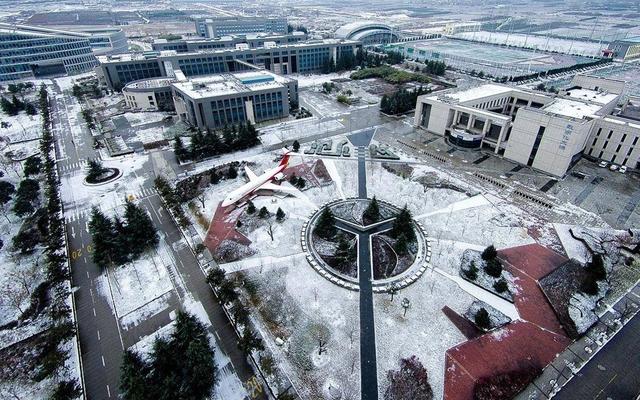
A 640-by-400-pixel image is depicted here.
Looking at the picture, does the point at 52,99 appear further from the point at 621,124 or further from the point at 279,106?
the point at 621,124

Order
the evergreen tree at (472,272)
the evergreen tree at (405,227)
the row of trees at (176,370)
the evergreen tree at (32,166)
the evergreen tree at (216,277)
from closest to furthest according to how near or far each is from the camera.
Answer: the row of trees at (176,370)
the evergreen tree at (216,277)
the evergreen tree at (472,272)
the evergreen tree at (405,227)
the evergreen tree at (32,166)

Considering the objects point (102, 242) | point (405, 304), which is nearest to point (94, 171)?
point (102, 242)

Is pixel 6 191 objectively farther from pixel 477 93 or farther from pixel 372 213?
pixel 477 93

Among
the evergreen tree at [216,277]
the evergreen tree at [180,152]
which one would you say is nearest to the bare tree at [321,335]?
the evergreen tree at [216,277]

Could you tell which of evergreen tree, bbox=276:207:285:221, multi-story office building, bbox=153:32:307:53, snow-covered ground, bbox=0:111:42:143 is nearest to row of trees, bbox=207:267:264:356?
evergreen tree, bbox=276:207:285:221

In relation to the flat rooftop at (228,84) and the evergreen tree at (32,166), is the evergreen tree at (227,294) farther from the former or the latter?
the flat rooftop at (228,84)

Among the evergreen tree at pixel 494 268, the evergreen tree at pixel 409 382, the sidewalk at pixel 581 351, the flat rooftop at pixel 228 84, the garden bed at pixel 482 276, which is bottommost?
the sidewalk at pixel 581 351

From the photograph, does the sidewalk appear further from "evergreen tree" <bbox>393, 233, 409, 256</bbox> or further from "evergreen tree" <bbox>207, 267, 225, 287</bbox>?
"evergreen tree" <bbox>207, 267, 225, 287</bbox>

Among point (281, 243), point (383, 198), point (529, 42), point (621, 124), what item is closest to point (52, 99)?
point (281, 243)
